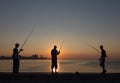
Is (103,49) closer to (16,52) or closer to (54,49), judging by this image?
(54,49)
